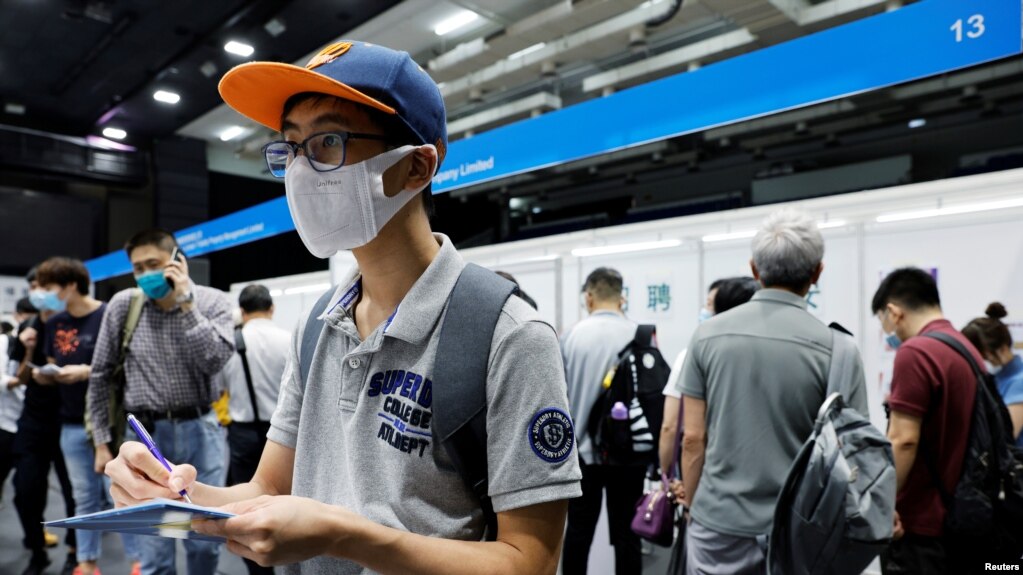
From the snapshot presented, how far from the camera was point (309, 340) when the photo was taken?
3.51 ft

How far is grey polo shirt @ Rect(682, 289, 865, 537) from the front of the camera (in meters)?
1.93

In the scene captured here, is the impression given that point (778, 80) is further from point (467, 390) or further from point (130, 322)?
point (130, 322)

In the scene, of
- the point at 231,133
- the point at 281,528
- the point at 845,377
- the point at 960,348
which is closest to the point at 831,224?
the point at 960,348

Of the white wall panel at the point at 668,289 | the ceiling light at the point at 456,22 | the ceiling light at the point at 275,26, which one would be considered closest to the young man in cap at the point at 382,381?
the white wall panel at the point at 668,289

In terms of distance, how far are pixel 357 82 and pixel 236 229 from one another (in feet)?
25.2

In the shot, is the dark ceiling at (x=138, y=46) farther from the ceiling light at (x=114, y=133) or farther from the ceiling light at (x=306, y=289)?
the ceiling light at (x=306, y=289)

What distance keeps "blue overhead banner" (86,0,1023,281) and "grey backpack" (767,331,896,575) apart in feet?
5.70

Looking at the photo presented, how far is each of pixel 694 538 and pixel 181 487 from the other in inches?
65.5

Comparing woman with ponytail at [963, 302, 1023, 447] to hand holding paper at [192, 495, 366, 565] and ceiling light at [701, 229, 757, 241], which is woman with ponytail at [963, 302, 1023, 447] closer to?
ceiling light at [701, 229, 757, 241]

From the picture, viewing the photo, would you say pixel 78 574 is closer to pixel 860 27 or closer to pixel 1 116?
pixel 860 27

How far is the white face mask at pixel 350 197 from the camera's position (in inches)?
38.1

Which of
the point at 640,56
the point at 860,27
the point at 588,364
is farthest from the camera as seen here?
the point at 640,56

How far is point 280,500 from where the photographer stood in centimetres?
69

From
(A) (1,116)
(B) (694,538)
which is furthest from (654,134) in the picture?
(A) (1,116)
